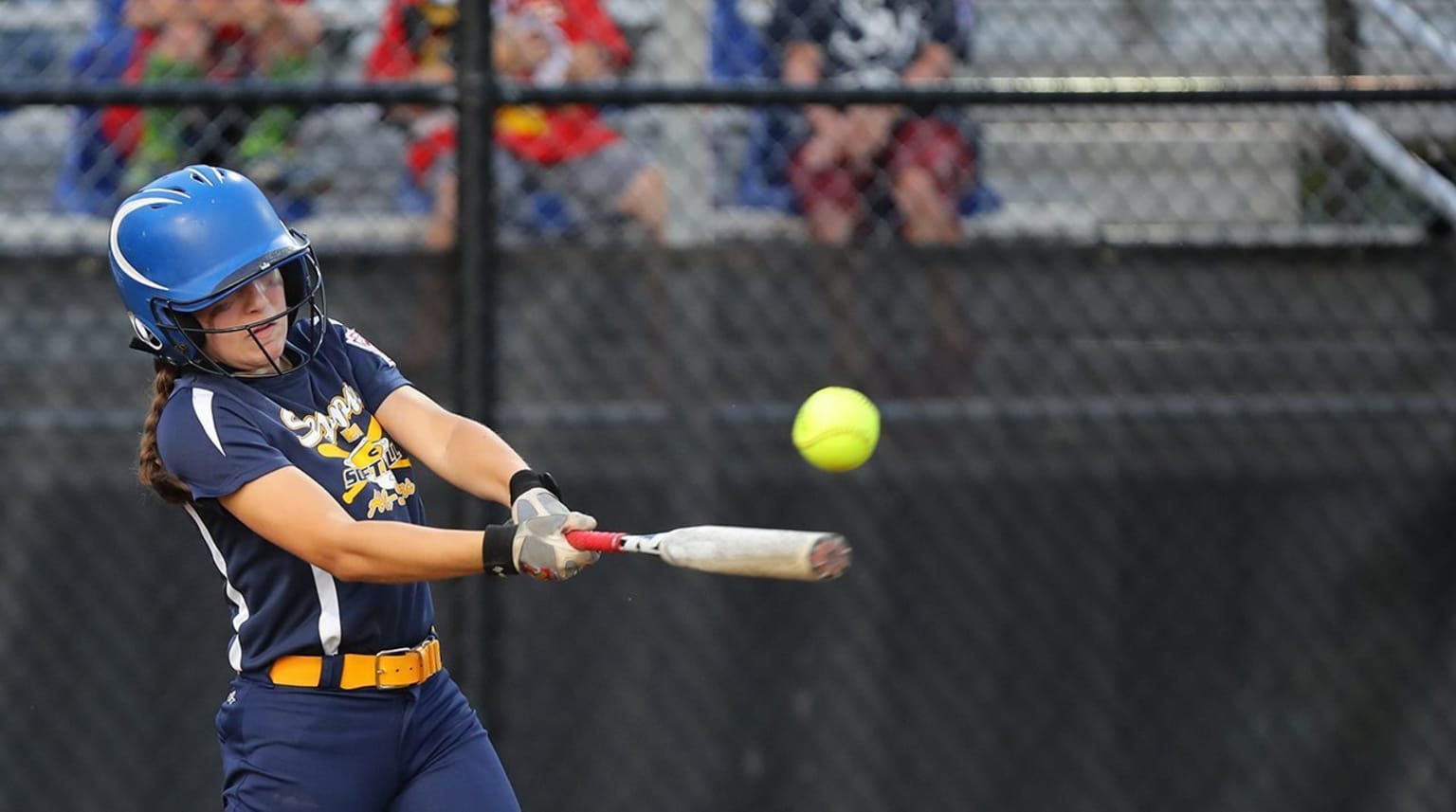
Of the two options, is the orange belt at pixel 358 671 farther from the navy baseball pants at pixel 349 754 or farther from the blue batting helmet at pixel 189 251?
the blue batting helmet at pixel 189 251

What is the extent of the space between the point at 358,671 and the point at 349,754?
162 millimetres

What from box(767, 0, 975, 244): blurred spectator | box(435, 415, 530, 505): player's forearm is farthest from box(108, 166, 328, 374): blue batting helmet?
box(767, 0, 975, 244): blurred spectator

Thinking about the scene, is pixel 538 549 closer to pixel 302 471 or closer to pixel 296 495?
pixel 296 495

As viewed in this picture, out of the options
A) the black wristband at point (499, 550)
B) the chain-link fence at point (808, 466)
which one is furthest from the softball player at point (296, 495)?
the chain-link fence at point (808, 466)

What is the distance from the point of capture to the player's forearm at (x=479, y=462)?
3.30 meters

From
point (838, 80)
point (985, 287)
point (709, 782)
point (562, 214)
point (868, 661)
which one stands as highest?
point (838, 80)

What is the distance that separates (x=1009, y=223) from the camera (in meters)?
4.93

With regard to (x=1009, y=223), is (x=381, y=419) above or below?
below

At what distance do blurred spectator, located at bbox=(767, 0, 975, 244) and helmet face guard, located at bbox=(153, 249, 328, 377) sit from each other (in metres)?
1.69

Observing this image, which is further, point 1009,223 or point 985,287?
point 1009,223

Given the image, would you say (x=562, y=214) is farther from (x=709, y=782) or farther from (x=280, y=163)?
(x=709, y=782)

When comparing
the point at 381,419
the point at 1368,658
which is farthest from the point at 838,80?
the point at 1368,658

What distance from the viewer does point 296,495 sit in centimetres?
295

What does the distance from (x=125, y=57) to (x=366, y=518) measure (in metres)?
2.20
